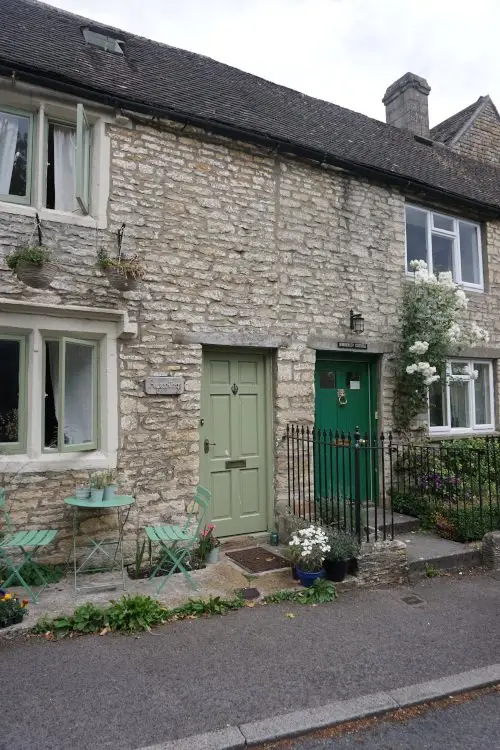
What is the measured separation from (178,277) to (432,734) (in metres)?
4.93

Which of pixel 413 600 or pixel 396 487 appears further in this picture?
pixel 396 487

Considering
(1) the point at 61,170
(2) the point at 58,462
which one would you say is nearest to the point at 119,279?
(1) the point at 61,170

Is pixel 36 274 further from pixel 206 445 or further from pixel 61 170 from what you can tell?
pixel 206 445

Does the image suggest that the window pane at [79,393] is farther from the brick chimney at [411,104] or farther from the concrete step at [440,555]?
the brick chimney at [411,104]

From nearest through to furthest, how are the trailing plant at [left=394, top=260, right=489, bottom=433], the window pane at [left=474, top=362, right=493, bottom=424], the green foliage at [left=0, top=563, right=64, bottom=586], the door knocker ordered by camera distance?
the green foliage at [left=0, top=563, right=64, bottom=586], the door knocker, the trailing plant at [left=394, top=260, right=489, bottom=433], the window pane at [left=474, top=362, right=493, bottom=424]

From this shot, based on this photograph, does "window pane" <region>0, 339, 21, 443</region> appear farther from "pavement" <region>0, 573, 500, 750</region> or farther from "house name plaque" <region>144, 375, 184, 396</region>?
"pavement" <region>0, 573, 500, 750</region>

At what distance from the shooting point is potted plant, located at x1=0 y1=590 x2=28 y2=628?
4.00 metres

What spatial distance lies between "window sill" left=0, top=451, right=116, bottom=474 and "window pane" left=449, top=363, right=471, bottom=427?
5994 mm

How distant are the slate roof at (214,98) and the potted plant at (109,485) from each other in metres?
4.23

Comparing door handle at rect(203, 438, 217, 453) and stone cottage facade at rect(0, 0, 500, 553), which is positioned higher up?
stone cottage facade at rect(0, 0, 500, 553)

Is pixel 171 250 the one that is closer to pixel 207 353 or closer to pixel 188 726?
pixel 207 353

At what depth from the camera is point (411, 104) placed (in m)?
11.7

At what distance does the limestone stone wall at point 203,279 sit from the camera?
18.3 ft

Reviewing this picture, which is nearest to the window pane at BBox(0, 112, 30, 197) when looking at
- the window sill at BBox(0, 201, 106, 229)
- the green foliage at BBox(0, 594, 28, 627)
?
the window sill at BBox(0, 201, 106, 229)
